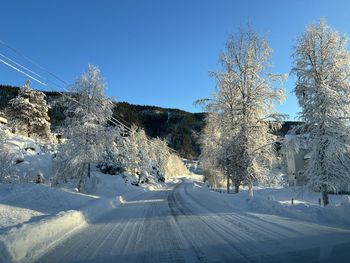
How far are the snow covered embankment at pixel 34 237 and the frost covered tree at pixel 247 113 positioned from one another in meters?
15.1

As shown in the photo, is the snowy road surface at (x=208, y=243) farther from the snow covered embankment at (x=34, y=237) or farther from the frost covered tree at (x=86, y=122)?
the frost covered tree at (x=86, y=122)

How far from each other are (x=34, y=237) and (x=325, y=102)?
1730cm

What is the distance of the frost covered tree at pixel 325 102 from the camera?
66.1ft

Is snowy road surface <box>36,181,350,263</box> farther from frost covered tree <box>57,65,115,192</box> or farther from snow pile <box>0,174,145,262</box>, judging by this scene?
frost covered tree <box>57,65,115,192</box>

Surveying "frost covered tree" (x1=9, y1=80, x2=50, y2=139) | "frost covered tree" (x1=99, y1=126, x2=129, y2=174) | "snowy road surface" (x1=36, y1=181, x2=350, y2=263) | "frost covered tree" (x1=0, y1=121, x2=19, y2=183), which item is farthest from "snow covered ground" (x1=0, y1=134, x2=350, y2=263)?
"frost covered tree" (x1=9, y1=80, x2=50, y2=139)

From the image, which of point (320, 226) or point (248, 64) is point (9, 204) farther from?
point (248, 64)

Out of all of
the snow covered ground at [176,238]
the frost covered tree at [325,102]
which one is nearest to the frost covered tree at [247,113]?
the frost covered tree at [325,102]

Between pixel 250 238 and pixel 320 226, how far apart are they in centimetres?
322

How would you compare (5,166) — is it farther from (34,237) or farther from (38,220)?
(34,237)

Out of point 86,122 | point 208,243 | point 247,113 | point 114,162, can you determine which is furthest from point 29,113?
point 208,243

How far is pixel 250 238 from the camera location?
891cm

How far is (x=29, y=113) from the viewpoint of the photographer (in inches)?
2453

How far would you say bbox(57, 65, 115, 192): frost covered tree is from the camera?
29.1m

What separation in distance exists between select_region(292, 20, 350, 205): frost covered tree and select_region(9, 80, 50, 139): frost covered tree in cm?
5178
